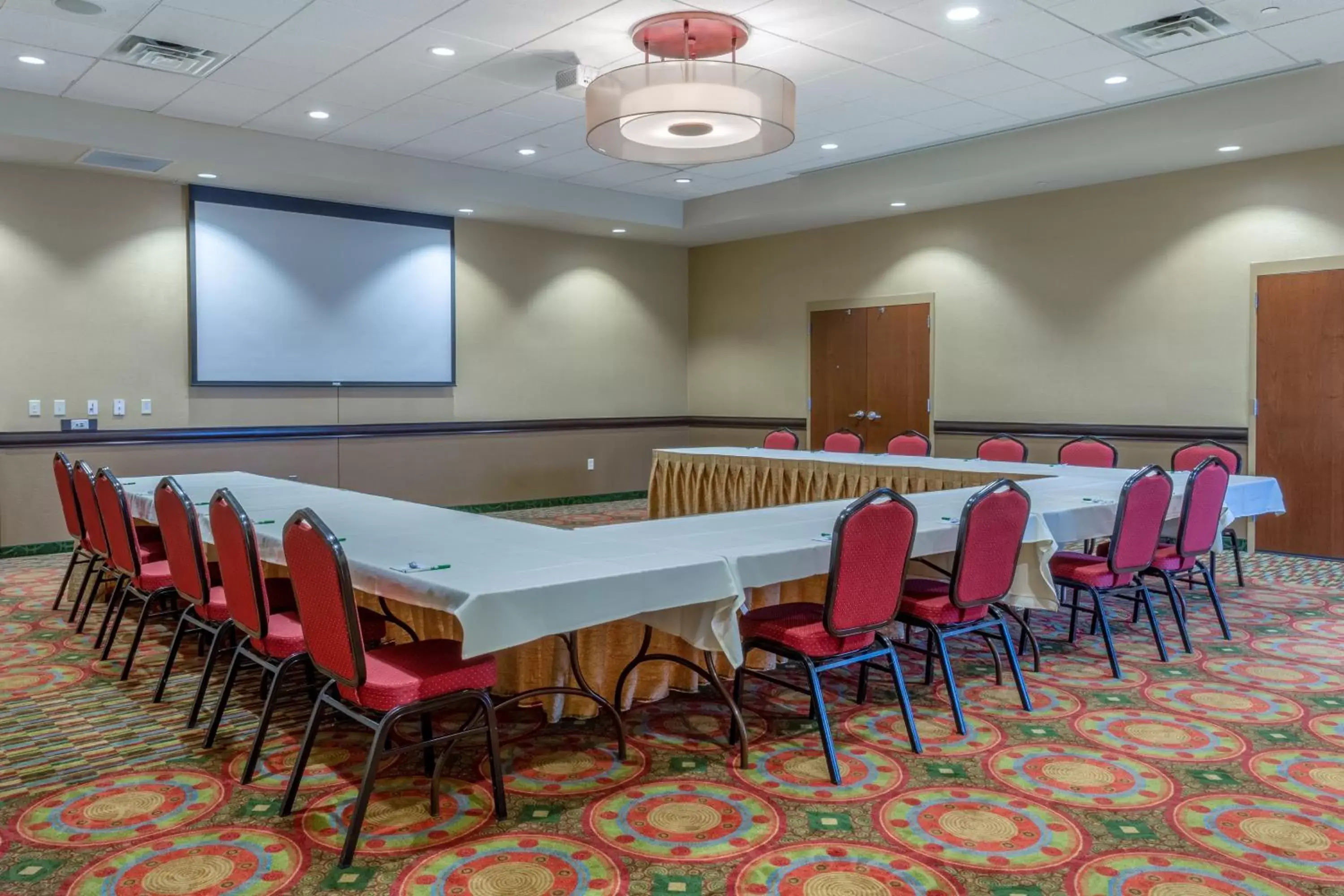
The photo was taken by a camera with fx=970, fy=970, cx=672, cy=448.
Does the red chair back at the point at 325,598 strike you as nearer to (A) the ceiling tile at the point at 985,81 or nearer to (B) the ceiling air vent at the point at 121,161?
(A) the ceiling tile at the point at 985,81

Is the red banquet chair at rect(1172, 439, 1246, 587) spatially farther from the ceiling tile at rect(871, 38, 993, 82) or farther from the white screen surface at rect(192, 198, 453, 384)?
the white screen surface at rect(192, 198, 453, 384)

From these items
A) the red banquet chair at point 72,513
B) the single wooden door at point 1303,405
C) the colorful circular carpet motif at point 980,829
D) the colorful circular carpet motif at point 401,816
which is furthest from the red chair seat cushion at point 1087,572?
the red banquet chair at point 72,513

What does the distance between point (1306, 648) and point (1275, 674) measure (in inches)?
23.4

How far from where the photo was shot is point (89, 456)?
749 centimetres

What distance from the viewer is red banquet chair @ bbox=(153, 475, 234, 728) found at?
348 centimetres

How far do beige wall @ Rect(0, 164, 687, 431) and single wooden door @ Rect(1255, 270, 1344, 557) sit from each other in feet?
20.5

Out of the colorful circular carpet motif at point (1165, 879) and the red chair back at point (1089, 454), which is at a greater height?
the red chair back at point (1089, 454)

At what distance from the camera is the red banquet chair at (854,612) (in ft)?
9.91

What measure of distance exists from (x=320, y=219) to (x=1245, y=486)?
7473mm

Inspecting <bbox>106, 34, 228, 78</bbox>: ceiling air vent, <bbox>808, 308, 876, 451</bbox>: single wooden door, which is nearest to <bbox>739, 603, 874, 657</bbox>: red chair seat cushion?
<bbox>106, 34, 228, 78</bbox>: ceiling air vent

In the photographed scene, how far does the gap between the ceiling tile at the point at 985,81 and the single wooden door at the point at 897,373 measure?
10.0 feet

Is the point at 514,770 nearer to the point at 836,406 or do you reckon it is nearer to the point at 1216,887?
the point at 1216,887

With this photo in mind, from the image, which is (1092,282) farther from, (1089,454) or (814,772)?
(814,772)

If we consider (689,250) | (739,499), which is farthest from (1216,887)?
(689,250)
